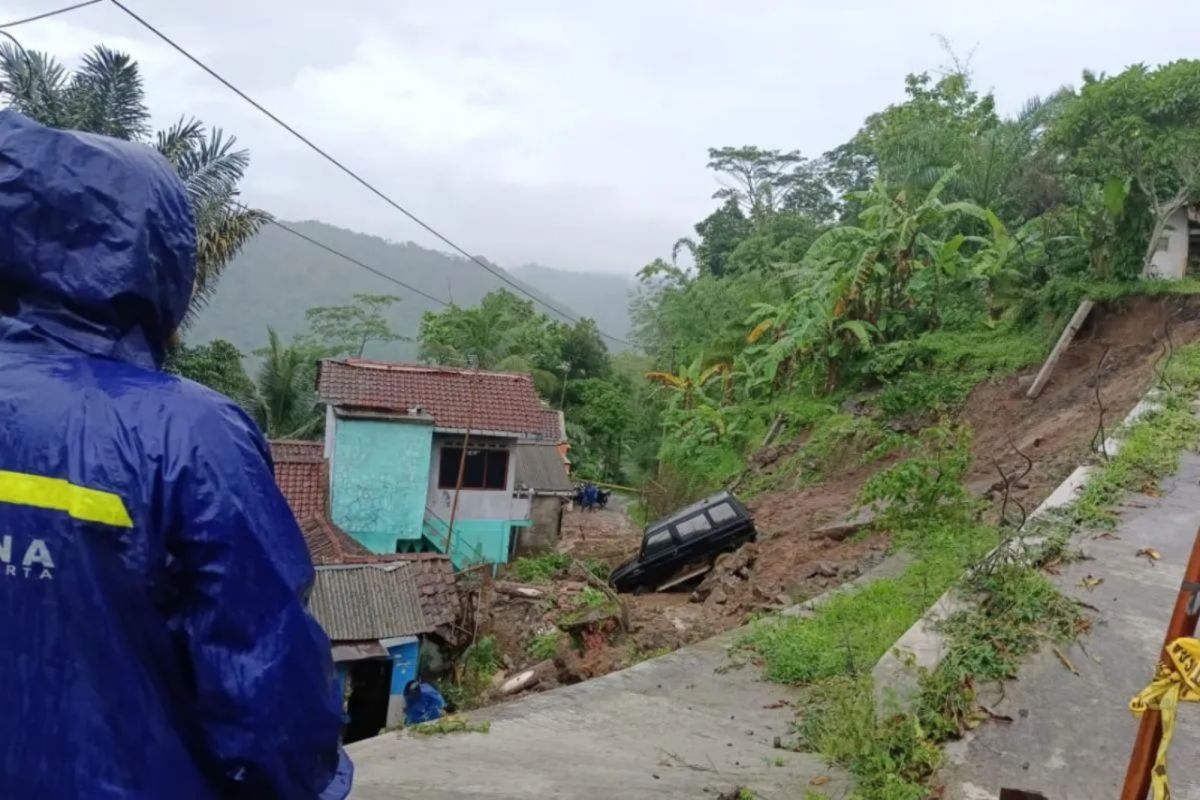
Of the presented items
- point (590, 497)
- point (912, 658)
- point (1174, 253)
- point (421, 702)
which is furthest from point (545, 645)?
point (590, 497)

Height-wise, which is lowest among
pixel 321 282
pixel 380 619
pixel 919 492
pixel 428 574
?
pixel 380 619

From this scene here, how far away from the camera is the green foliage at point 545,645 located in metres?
9.77

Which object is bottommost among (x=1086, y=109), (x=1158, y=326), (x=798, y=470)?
(x=798, y=470)

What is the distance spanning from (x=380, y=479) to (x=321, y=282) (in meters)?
98.9

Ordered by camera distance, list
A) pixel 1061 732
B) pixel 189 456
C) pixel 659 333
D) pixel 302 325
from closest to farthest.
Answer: pixel 189 456
pixel 1061 732
pixel 659 333
pixel 302 325

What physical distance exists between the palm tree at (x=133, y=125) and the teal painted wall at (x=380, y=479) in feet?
10.7

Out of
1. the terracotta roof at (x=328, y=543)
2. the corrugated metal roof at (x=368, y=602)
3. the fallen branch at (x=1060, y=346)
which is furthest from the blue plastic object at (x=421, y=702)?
the fallen branch at (x=1060, y=346)

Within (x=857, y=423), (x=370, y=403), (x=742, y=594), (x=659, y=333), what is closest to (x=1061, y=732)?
(x=742, y=594)

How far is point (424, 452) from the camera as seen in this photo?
50.4 ft

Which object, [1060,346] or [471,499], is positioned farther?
[471,499]

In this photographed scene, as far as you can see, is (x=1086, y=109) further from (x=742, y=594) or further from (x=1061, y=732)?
(x=1061, y=732)

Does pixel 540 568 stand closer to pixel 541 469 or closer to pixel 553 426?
pixel 541 469

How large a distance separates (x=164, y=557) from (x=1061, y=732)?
4.41 meters

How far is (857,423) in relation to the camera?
14.6m
